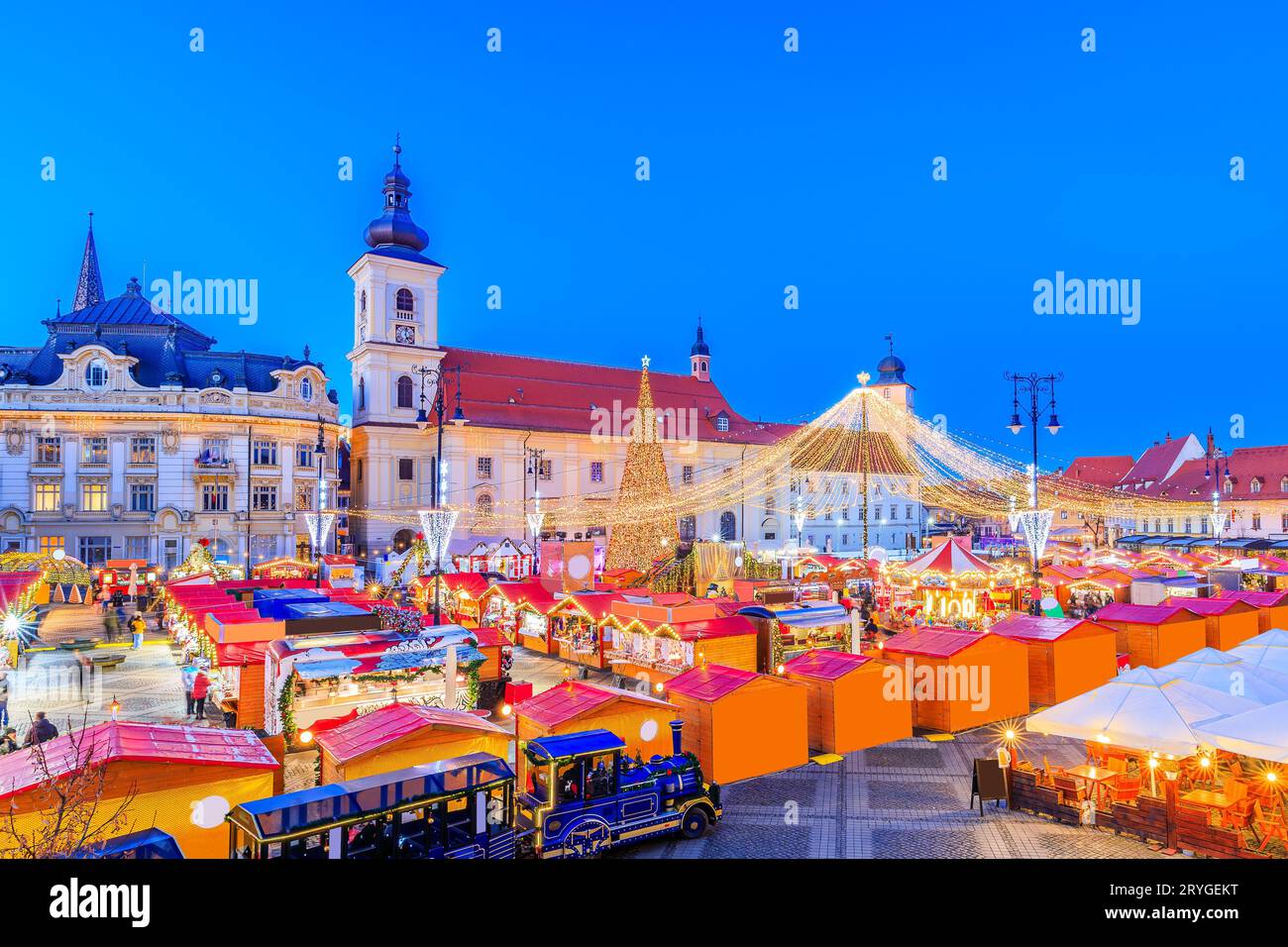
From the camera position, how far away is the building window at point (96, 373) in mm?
44969

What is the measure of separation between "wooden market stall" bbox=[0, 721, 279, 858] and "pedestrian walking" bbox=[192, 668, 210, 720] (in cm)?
858

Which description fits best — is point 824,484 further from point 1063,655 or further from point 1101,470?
point 1063,655

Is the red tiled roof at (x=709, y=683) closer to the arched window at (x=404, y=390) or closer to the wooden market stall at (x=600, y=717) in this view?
the wooden market stall at (x=600, y=717)

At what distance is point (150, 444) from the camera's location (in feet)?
149

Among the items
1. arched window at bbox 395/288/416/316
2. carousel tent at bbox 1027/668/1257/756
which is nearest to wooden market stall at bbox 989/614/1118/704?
carousel tent at bbox 1027/668/1257/756

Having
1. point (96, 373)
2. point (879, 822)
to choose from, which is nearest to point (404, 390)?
point (96, 373)

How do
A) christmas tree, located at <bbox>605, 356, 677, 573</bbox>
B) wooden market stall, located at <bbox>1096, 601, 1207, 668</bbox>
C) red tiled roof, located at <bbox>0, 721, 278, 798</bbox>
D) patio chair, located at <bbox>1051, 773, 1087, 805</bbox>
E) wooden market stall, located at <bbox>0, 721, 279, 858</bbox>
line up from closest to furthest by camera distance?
wooden market stall, located at <bbox>0, 721, 279, 858</bbox> → red tiled roof, located at <bbox>0, 721, 278, 798</bbox> → patio chair, located at <bbox>1051, 773, 1087, 805</bbox> → wooden market stall, located at <bbox>1096, 601, 1207, 668</bbox> → christmas tree, located at <bbox>605, 356, 677, 573</bbox>

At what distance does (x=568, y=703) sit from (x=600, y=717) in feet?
2.19

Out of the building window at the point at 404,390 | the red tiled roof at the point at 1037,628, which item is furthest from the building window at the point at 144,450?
the red tiled roof at the point at 1037,628

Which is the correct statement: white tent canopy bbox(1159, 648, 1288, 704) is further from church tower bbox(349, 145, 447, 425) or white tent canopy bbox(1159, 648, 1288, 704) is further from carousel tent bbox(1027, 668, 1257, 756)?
church tower bbox(349, 145, 447, 425)

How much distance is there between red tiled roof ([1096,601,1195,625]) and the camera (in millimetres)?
21781
